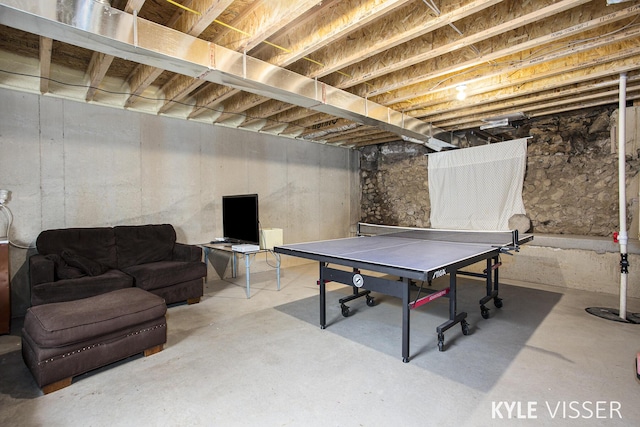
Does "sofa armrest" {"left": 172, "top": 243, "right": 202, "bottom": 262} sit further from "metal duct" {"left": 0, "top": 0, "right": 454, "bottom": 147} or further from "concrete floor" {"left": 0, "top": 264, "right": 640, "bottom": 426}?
Answer: "metal duct" {"left": 0, "top": 0, "right": 454, "bottom": 147}

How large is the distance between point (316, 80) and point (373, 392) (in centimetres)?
297

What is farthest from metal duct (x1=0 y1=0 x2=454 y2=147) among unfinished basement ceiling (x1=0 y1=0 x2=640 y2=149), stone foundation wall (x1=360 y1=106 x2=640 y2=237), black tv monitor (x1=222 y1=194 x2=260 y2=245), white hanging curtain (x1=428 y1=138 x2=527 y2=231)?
stone foundation wall (x1=360 y1=106 x2=640 y2=237)

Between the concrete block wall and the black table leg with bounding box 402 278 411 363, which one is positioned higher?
the concrete block wall

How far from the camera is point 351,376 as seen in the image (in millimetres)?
2180

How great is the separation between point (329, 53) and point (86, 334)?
10.2 feet

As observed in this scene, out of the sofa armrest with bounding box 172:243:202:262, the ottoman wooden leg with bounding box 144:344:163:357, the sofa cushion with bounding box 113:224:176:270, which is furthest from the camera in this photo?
the sofa armrest with bounding box 172:243:202:262

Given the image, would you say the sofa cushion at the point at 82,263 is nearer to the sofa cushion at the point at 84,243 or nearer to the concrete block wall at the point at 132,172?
the sofa cushion at the point at 84,243

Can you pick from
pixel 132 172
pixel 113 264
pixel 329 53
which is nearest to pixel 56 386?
pixel 113 264

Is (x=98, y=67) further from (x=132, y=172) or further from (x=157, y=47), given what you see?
(x=132, y=172)

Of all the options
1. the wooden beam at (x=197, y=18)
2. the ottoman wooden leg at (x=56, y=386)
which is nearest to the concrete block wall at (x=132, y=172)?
the wooden beam at (x=197, y=18)

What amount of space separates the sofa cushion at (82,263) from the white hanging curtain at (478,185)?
17.6ft

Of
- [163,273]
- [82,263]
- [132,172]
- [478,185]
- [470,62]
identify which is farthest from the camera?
[478,185]

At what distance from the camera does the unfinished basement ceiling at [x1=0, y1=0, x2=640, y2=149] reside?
7.43 feet

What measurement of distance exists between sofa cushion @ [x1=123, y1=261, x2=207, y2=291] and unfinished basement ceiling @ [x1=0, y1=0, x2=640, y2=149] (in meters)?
1.97
